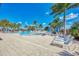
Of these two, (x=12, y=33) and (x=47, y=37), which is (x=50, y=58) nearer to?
(x=47, y=37)

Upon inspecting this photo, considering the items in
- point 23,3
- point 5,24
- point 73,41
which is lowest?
point 73,41

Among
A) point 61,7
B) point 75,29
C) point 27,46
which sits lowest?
point 27,46

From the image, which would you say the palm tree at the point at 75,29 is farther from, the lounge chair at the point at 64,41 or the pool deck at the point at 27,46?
the pool deck at the point at 27,46

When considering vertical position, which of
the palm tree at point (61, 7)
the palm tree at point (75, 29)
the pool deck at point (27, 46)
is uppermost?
the palm tree at point (61, 7)

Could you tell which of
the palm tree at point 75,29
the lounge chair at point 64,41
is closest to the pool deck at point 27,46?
the lounge chair at point 64,41

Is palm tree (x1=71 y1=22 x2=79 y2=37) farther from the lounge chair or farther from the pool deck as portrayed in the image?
the pool deck

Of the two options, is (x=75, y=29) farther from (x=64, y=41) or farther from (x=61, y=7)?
(x=61, y=7)

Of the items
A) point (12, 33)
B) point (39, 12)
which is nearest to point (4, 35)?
point (12, 33)

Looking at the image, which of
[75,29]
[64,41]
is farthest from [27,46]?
[75,29]
